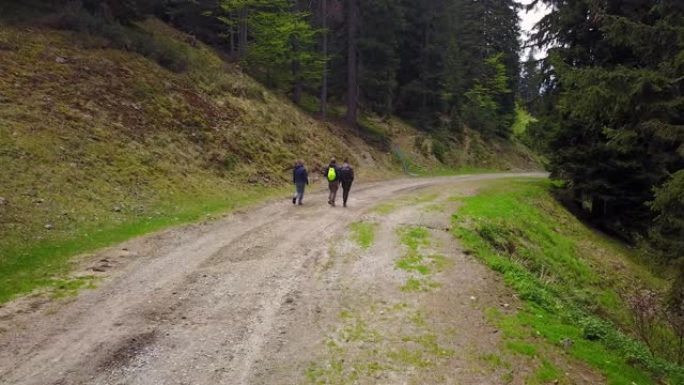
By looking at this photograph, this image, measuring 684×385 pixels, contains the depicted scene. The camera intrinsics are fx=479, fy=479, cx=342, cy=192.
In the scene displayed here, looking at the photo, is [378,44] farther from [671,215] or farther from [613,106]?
Result: [671,215]

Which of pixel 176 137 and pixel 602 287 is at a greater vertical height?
pixel 176 137

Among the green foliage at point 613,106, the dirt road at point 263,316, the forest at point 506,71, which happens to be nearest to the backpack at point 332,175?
the dirt road at point 263,316

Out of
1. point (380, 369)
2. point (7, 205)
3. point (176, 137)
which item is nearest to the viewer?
point (380, 369)

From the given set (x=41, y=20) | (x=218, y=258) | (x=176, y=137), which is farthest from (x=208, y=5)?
(x=218, y=258)

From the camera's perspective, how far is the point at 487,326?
8141 millimetres

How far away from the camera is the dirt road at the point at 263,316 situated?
6.43 meters

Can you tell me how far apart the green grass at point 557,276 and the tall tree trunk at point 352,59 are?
14407 millimetres

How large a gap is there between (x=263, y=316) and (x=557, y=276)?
877 cm

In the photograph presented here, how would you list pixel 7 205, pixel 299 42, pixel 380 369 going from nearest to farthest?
1. pixel 380 369
2. pixel 7 205
3. pixel 299 42

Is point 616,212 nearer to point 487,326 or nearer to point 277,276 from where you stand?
point 487,326

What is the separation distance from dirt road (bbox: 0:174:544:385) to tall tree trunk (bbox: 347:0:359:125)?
23559mm

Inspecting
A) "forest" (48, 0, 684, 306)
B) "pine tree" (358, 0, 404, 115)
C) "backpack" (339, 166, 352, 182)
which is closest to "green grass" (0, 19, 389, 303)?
"forest" (48, 0, 684, 306)

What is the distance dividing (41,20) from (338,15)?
21047 millimetres

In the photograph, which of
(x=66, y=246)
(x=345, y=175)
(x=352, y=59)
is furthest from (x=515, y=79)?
(x=66, y=246)
